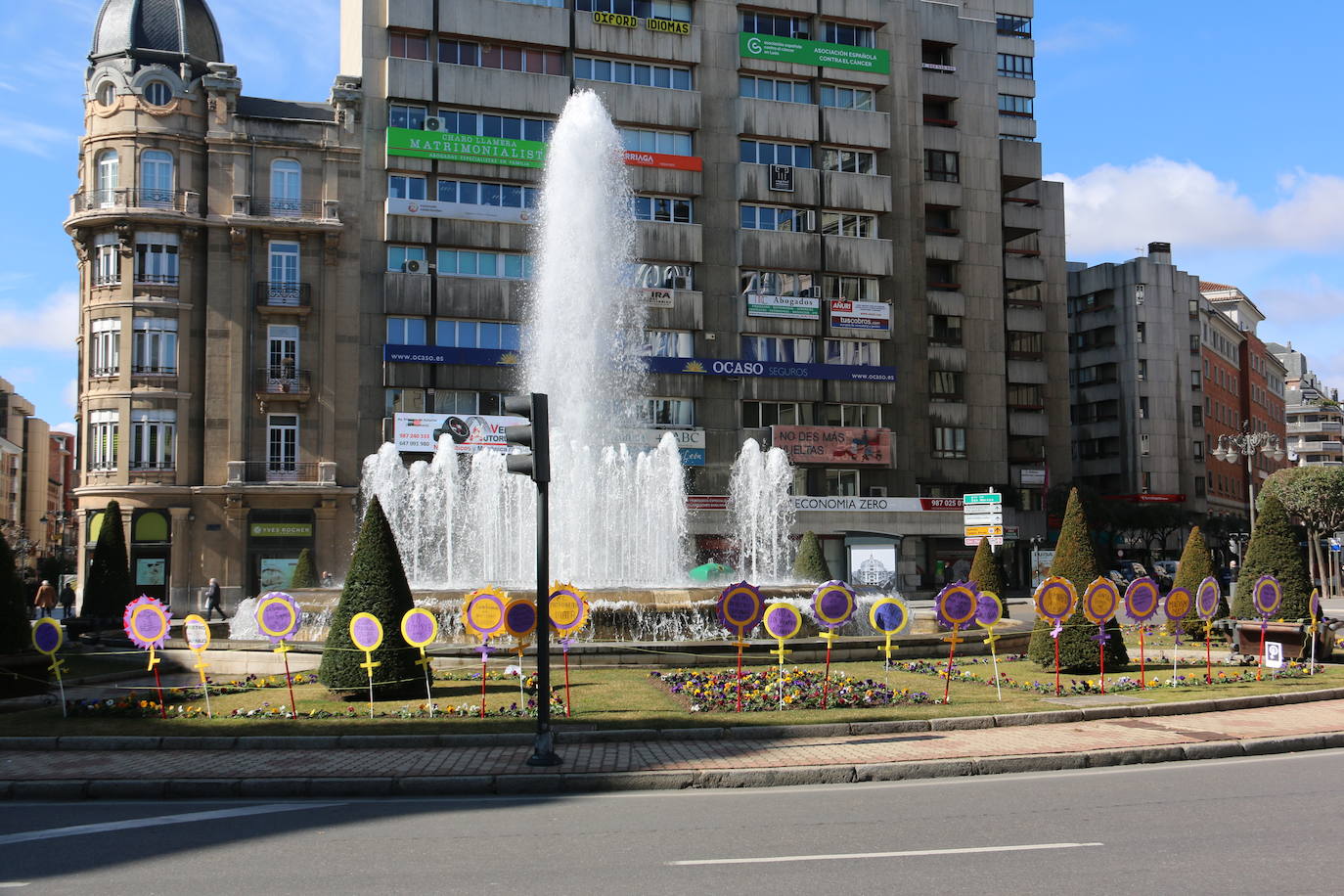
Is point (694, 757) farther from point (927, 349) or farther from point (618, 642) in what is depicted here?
point (927, 349)

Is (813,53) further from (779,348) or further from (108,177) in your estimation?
(108,177)

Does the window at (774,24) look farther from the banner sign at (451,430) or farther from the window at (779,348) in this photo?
the banner sign at (451,430)

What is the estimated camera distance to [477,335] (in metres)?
53.3

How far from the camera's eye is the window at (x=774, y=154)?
58.9 metres

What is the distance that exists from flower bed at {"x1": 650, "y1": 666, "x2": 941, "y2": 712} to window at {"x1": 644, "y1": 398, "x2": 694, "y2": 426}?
126 ft

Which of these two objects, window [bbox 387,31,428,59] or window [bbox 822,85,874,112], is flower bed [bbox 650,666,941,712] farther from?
window [bbox 822,85,874,112]

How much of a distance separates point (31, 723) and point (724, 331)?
1747 inches

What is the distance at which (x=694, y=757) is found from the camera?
12.4 m

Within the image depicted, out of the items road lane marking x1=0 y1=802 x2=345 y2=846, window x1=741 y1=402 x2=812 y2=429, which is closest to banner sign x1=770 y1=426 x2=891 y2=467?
window x1=741 y1=402 x2=812 y2=429

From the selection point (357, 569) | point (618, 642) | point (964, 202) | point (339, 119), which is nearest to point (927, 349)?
point (964, 202)

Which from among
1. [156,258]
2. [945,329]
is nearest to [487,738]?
[156,258]

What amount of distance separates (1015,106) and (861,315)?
103ft

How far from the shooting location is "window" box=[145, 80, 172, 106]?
4934cm

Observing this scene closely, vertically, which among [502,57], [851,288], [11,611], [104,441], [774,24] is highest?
[774,24]
